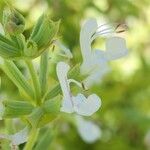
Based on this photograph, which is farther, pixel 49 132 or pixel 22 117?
pixel 49 132

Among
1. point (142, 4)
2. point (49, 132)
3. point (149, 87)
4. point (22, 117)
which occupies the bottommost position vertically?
point (149, 87)

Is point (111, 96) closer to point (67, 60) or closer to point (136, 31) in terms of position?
point (136, 31)

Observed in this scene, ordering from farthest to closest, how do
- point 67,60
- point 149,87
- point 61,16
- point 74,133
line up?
point 149,87 → point 74,133 → point 61,16 → point 67,60

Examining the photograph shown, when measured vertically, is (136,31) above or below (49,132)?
below

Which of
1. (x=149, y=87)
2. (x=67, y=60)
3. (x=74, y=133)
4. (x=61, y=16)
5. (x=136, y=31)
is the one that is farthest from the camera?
(x=136, y=31)

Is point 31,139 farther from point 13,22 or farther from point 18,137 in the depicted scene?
point 13,22

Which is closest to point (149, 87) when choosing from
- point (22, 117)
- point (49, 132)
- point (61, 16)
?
point (61, 16)
